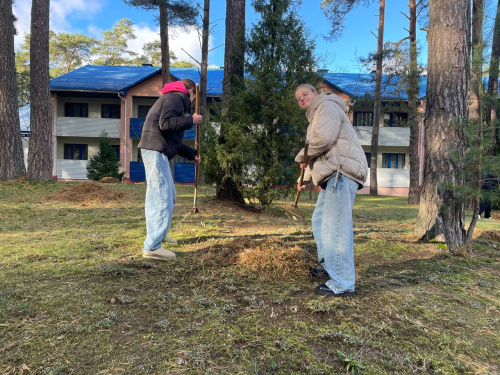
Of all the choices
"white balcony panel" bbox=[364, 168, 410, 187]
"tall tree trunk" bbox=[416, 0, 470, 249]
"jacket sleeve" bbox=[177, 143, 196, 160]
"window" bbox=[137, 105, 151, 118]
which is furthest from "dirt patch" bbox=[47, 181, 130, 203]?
"white balcony panel" bbox=[364, 168, 410, 187]

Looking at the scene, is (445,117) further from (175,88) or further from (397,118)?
(397,118)

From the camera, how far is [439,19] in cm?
471

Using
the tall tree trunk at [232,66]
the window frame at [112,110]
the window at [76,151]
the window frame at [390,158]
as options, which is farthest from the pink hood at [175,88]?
the window frame at [390,158]

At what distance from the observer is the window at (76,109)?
2603cm

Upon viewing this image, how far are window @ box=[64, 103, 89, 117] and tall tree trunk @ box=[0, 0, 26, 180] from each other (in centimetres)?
1578

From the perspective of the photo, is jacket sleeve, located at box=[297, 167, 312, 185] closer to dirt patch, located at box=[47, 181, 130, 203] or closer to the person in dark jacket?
the person in dark jacket

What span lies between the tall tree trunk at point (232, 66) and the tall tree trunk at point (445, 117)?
12.1 ft

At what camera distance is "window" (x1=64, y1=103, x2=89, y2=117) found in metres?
26.0

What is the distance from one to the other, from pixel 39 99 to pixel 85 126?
1484 centimetres

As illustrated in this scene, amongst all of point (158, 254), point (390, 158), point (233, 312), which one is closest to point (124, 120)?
point (390, 158)

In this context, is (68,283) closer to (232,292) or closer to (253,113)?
(232,292)

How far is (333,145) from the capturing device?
9.49ft

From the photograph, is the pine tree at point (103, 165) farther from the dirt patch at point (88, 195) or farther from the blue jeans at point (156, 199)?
the blue jeans at point (156, 199)

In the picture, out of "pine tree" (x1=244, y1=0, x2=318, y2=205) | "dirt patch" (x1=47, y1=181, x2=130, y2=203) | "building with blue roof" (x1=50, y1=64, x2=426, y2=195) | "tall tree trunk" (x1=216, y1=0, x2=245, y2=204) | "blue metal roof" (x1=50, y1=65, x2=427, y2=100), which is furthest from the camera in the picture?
"building with blue roof" (x1=50, y1=64, x2=426, y2=195)
